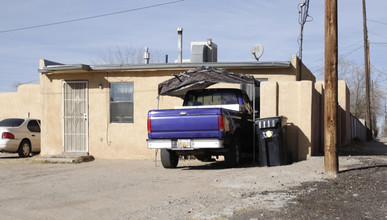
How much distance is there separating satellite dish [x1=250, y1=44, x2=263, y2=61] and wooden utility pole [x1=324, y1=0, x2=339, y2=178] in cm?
676

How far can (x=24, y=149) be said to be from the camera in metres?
17.3

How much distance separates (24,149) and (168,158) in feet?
25.1

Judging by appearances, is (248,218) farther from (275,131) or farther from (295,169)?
(275,131)

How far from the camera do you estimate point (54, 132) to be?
53.9 ft

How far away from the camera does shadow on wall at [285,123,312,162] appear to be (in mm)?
12477

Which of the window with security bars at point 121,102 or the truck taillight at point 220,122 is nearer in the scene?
the truck taillight at point 220,122

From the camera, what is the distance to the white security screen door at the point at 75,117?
1619 cm

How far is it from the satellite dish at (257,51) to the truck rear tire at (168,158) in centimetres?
573

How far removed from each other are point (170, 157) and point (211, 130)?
1.73 m

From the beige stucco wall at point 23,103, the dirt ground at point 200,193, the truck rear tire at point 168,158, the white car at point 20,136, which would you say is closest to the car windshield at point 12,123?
the white car at point 20,136

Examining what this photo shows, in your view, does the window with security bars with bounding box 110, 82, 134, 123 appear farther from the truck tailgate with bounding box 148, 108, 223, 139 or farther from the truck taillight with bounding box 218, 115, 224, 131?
the truck taillight with bounding box 218, 115, 224, 131

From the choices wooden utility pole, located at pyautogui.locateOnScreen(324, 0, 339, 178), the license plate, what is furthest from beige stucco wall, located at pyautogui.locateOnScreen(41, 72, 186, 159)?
wooden utility pole, located at pyautogui.locateOnScreen(324, 0, 339, 178)

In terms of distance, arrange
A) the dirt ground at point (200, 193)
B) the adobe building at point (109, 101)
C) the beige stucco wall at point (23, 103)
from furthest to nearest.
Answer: the beige stucco wall at point (23, 103)
the adobe building at point (109, 101)
the dirt ground at point (200, 193)

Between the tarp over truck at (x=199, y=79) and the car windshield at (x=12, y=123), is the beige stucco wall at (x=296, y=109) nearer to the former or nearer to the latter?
the tarp over truck at (x=199, y=79)
